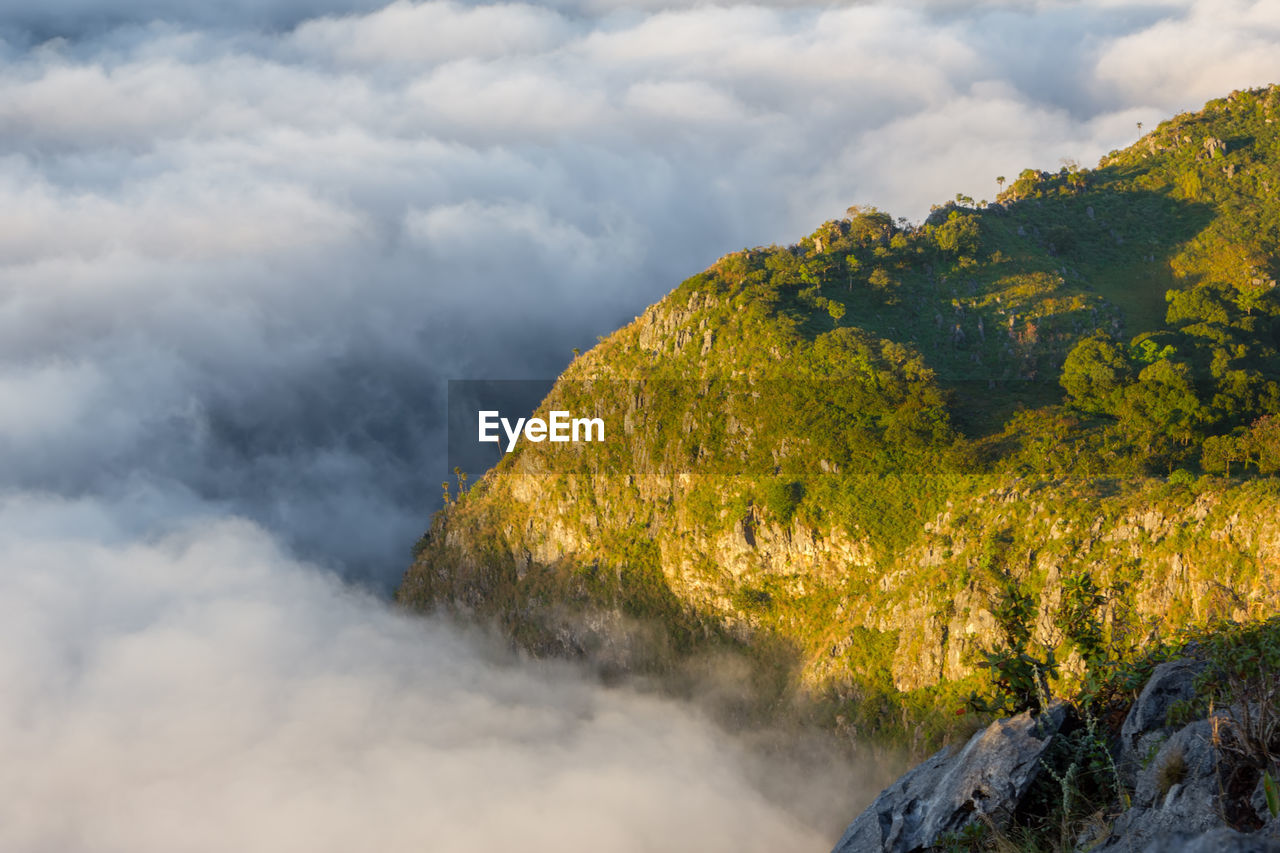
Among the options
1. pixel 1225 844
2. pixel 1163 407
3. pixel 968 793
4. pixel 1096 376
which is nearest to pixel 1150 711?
pixel 968 793

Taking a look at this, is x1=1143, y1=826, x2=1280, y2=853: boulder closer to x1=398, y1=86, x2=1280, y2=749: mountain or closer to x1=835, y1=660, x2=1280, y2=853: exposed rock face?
x1=835, y1=660, x2=1280, y2=853: exposed rock face

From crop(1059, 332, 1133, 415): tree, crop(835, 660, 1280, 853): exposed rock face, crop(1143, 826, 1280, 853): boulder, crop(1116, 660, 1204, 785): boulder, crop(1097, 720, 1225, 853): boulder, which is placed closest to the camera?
crop(1143, 826, 1280, 853): boulder

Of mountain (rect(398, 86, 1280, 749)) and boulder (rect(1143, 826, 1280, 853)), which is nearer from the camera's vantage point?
boulder (rect(1143, 826, 1280, 853))

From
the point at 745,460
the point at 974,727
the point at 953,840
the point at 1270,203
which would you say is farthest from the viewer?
the point at 1270,203

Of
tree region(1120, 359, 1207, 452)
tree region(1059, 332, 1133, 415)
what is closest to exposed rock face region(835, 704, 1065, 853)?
tree region(1120, 359, 1207, 452)

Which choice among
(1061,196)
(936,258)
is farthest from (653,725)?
(1061,196)

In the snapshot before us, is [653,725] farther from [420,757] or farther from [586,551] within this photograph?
[420,757]
